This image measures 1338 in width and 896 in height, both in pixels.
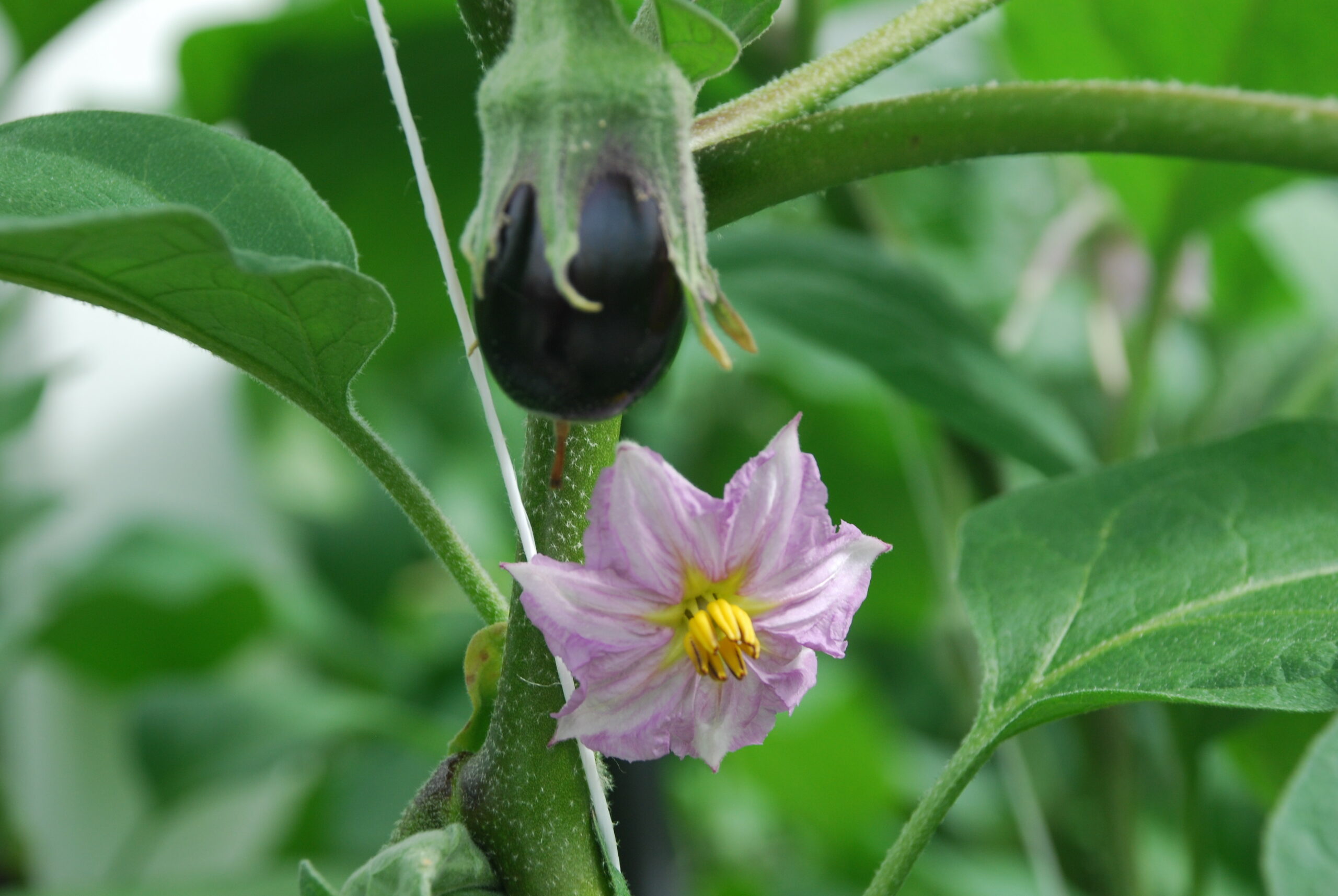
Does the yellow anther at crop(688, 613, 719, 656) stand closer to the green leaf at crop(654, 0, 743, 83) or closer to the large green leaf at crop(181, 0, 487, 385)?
the green leaf at crop(654, 0, 743, 83)

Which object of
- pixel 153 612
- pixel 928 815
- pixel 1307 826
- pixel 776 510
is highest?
pixel 776 510

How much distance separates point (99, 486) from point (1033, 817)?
134 centimetres

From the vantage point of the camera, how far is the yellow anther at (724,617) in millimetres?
333

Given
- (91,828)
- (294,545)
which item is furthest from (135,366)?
(91,828)

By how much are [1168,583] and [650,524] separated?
0.22 m

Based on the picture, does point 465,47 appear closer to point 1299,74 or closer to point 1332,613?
point 1299,74

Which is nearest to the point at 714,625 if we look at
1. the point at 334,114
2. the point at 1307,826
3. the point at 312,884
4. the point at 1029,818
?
the point at 312,884

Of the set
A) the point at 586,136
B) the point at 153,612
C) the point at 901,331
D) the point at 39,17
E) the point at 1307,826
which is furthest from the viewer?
the point at 153,612

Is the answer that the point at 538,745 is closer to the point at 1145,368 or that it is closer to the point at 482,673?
the point at 482,673

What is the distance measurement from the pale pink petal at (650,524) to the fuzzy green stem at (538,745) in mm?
19

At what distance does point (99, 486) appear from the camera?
170 centimetres

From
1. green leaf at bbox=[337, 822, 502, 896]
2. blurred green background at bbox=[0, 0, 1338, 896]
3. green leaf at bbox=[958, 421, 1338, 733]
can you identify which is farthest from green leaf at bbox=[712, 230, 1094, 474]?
green leaf at bbox=[337, 822, 502, 896]

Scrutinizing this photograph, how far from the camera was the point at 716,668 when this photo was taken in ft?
1.11

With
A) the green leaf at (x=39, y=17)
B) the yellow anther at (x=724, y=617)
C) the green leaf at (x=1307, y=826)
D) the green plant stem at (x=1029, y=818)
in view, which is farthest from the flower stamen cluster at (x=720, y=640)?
the green leaf at (x=39, y=17)
